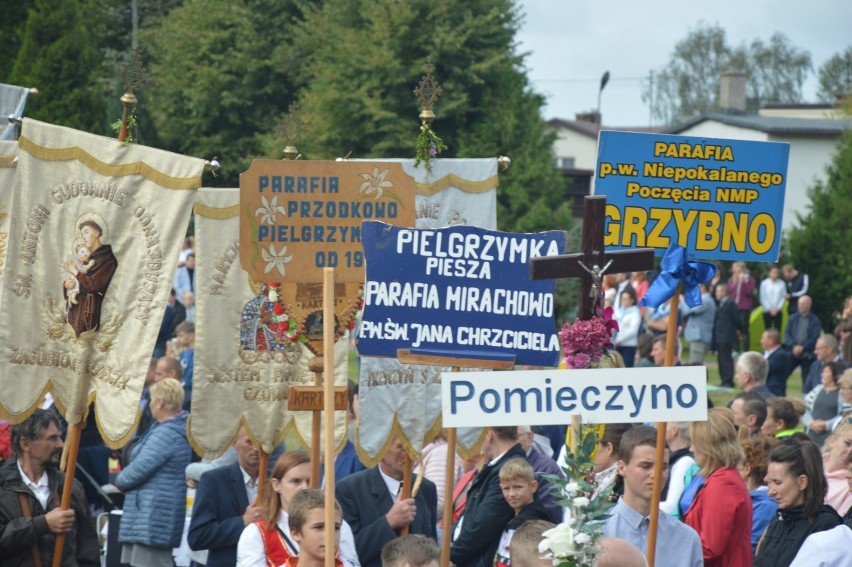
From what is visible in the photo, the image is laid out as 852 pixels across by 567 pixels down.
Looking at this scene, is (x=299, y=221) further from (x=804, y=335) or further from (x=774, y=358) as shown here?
(x=804, y=335)

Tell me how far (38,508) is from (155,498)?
80.4 inches

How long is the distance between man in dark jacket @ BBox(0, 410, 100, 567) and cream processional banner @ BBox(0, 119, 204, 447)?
160mm

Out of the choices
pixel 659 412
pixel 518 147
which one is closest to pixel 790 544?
pixel 659 412

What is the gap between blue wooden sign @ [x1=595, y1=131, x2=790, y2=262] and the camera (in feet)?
22.0

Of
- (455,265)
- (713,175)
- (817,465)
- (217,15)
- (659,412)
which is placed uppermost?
(217,15)

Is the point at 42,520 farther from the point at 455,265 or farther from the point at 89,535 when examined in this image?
the point at 455,265

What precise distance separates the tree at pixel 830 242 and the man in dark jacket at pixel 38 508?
2392 cm

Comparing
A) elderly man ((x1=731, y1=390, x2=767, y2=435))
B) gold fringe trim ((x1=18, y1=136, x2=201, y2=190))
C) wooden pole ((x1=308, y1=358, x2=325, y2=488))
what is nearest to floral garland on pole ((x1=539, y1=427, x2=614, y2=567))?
wooden pole ((x1=308, y1=358, x2=325, y2=488))

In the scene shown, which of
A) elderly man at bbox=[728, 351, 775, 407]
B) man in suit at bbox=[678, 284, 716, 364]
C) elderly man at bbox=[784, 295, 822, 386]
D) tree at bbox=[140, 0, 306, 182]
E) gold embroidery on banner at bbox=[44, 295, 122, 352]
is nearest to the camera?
gold embroidery on banner at bbox=[44, 295, 122, 352]

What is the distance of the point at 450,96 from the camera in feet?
112

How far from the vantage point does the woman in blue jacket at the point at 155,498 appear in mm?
9289

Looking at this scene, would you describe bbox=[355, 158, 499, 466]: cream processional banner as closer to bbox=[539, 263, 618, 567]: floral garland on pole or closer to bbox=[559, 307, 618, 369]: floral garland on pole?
bbox=[559, 307, 618, 369]: floral garland on pole

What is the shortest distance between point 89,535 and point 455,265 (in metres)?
2.78

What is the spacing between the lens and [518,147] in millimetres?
34188
